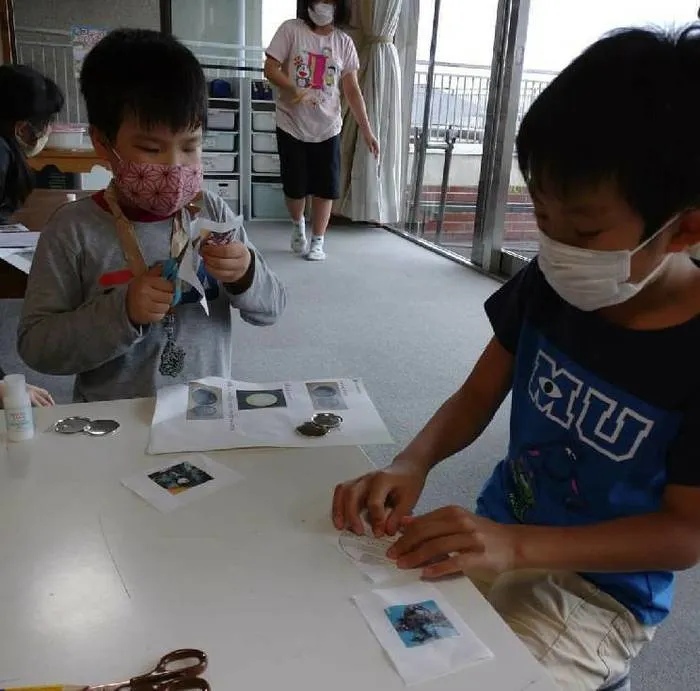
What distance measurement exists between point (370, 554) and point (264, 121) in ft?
17.1

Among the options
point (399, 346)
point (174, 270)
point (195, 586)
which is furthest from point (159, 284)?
point (399, 346)

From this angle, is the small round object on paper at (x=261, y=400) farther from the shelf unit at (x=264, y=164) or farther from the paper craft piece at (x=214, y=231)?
the shelf unit at (x=264, y=164)

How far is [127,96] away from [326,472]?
0.68 m

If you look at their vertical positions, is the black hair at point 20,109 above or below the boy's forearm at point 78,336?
above

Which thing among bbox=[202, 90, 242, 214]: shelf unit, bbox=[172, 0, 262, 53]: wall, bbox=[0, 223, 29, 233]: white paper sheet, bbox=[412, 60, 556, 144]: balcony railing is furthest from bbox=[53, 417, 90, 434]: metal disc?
bbox=[172, 0, 262, 53]: wall

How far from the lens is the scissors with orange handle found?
47 cm

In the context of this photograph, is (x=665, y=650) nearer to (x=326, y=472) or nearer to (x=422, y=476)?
(x=422, y=476)

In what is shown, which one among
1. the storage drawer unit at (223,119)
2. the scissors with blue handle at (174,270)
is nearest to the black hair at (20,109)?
the scissors with blue handle at (174,270)

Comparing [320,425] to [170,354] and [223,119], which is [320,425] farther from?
[223,119]

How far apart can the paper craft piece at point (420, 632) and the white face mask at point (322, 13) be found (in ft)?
12.1

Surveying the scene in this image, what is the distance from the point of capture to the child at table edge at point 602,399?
63cm

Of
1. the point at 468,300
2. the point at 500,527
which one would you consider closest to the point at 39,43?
the point at 468,300

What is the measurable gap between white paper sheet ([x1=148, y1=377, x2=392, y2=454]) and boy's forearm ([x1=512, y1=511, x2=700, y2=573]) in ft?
0.78

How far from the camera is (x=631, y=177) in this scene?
0.63 m
